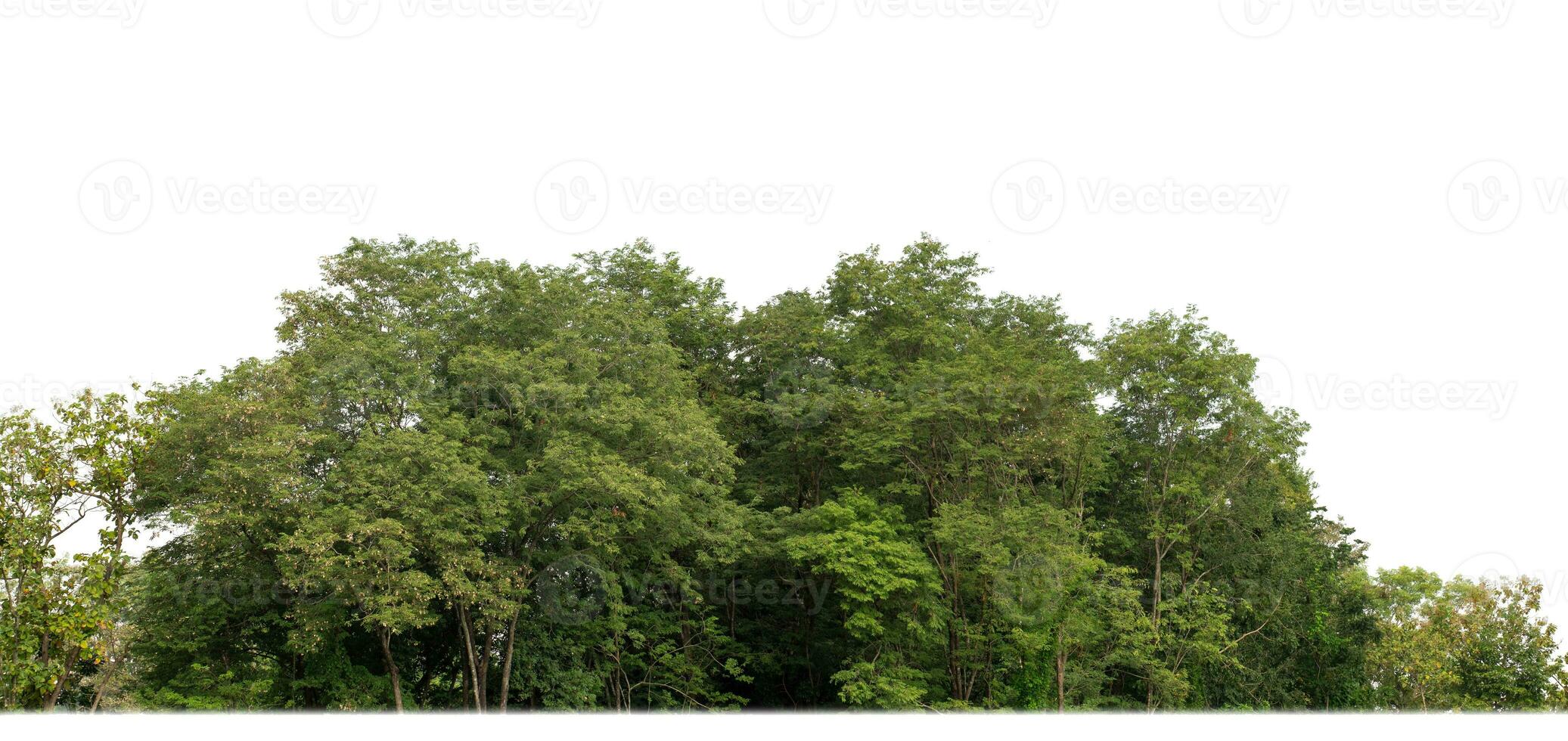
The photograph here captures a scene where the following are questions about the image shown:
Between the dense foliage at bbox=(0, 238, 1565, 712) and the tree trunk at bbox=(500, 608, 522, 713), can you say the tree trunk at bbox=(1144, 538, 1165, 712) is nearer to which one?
the dense foliage at bbox=(0, 238, 1565, 712)

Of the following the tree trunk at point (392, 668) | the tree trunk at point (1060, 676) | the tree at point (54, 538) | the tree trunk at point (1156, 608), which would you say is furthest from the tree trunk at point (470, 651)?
the tree trunk at point (1156, 608)

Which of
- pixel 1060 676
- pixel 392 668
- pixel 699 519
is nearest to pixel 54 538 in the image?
pixel 392 668

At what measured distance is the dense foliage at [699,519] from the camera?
2050 centimetres

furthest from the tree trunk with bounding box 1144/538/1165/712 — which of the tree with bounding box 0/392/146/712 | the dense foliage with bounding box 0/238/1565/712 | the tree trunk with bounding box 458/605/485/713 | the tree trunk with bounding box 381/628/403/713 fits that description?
the tree with bounding box 0/392/146/712

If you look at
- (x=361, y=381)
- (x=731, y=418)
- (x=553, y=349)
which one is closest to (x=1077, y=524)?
(x=731, y=418)

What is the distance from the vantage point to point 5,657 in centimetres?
1931

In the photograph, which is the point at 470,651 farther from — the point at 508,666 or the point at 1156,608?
the point at 1156,608

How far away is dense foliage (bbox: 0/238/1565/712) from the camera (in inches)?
807

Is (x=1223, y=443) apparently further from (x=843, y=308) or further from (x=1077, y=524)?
(x=843, y=308)

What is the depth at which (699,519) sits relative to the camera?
968 inches

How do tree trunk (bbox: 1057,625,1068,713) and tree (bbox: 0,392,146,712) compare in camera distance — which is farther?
tree trunk (bbox: 1057,625,1068,713)

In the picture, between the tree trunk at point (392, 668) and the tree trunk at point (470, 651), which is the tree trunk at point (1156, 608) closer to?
the tree trunk at point (470, 651)

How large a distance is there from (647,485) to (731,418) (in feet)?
26.6

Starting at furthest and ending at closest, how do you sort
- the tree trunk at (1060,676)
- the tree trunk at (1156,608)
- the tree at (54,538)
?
1. the tree trunk at (1156,608)
2. the tree trunk at (1060,676)
3. the tree at (54,538)
